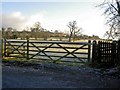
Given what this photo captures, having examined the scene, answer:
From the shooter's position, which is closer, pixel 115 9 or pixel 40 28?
pixel 115 9

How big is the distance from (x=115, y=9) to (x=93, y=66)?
198 inches

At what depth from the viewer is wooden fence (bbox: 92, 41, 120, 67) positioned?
52.5 feet

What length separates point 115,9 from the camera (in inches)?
721

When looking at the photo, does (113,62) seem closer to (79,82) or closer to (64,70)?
(64,70)

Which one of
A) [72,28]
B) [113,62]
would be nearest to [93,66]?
[113,62]

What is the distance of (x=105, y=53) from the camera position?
53.3 ft

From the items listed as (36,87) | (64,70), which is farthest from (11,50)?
(36,87)

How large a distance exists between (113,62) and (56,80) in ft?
20.6

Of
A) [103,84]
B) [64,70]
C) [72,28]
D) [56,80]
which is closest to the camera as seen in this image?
[103,84]

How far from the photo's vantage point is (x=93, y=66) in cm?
1573

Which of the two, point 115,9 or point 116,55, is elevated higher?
point 115,9

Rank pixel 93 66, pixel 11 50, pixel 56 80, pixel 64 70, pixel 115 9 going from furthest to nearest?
1. pixel 11 50
2. pixel 115 9
3. pixel 93 66
4. pixel 64 70
5. pixel 56 80

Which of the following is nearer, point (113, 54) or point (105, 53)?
point (113, 54)

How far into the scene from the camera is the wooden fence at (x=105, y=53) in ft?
52.5
